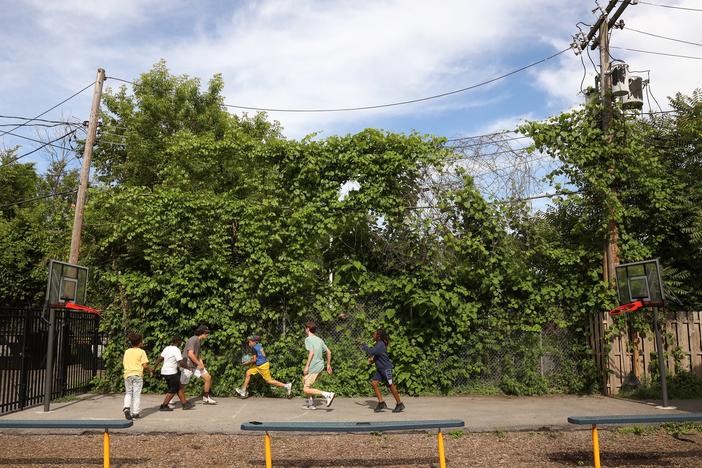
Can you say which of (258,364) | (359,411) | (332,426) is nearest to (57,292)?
(258,364)

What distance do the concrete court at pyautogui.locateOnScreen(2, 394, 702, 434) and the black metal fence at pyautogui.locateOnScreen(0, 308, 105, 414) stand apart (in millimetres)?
517

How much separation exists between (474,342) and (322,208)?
445cm

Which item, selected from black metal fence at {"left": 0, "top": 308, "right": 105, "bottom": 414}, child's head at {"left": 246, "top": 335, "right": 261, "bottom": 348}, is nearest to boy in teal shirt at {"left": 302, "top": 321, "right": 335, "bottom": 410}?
child's head at {"left": 246, "top": 335, "right": 261, "bottom": 348}

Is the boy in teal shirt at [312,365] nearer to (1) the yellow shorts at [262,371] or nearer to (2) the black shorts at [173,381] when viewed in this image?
(1) the yellow shorts at [262,371]

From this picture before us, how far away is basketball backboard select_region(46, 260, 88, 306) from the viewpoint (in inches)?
385

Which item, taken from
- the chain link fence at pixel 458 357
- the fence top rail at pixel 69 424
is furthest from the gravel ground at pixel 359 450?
the chain link fence at pixel 458 357

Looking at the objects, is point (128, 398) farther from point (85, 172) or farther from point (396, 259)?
point (85, 172)

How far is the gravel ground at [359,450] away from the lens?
665 centimetres

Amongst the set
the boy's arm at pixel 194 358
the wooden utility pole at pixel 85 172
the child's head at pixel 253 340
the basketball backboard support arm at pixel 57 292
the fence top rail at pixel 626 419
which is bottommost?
the fence top rail at pixel 626 419

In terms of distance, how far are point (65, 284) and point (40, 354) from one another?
1.69 metres

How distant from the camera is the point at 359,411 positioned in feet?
31.6

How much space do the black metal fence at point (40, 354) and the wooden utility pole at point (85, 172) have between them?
209cm

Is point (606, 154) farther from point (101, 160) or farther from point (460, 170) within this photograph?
point (101, 160)

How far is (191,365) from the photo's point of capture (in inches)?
410
